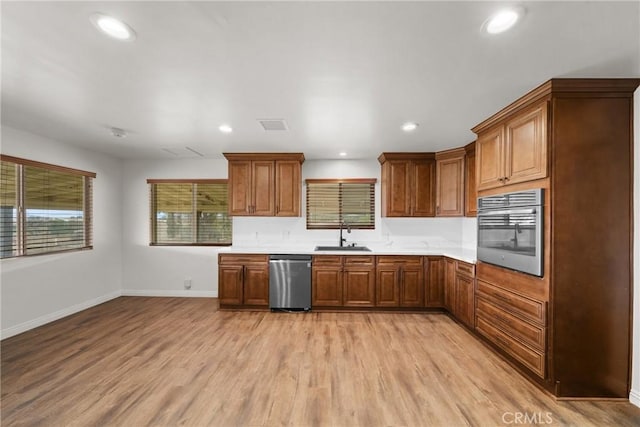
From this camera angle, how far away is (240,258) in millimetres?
4051

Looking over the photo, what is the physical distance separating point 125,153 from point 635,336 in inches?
247

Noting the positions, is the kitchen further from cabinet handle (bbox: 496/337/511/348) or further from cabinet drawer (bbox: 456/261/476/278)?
cabinet handle (bbox: 496/337/511/348)

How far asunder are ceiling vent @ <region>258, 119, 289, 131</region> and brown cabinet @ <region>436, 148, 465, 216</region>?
257 cm

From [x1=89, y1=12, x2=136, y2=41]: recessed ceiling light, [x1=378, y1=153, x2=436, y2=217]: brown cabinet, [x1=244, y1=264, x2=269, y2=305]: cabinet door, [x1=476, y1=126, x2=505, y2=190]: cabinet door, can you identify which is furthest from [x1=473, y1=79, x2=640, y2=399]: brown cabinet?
[x1=244, y1=264, x2=269, y2=305]: cabinet door

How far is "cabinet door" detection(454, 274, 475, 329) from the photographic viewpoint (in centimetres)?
316

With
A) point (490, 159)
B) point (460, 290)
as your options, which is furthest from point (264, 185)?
point (460, 290)

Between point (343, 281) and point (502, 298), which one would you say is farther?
point (343, 281)

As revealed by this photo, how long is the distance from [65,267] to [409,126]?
16.2 ft

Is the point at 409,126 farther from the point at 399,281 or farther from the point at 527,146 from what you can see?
the point at 399,281

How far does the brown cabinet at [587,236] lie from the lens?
202cm

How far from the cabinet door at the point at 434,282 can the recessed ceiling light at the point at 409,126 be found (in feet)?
6.22

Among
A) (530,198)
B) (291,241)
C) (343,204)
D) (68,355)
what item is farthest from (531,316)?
(68,355)

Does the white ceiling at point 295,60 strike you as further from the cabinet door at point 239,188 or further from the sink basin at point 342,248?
the sink basin at point 342,248

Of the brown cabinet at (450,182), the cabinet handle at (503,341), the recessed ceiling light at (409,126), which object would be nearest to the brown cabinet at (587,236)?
the cabinet handle at (503,341)
